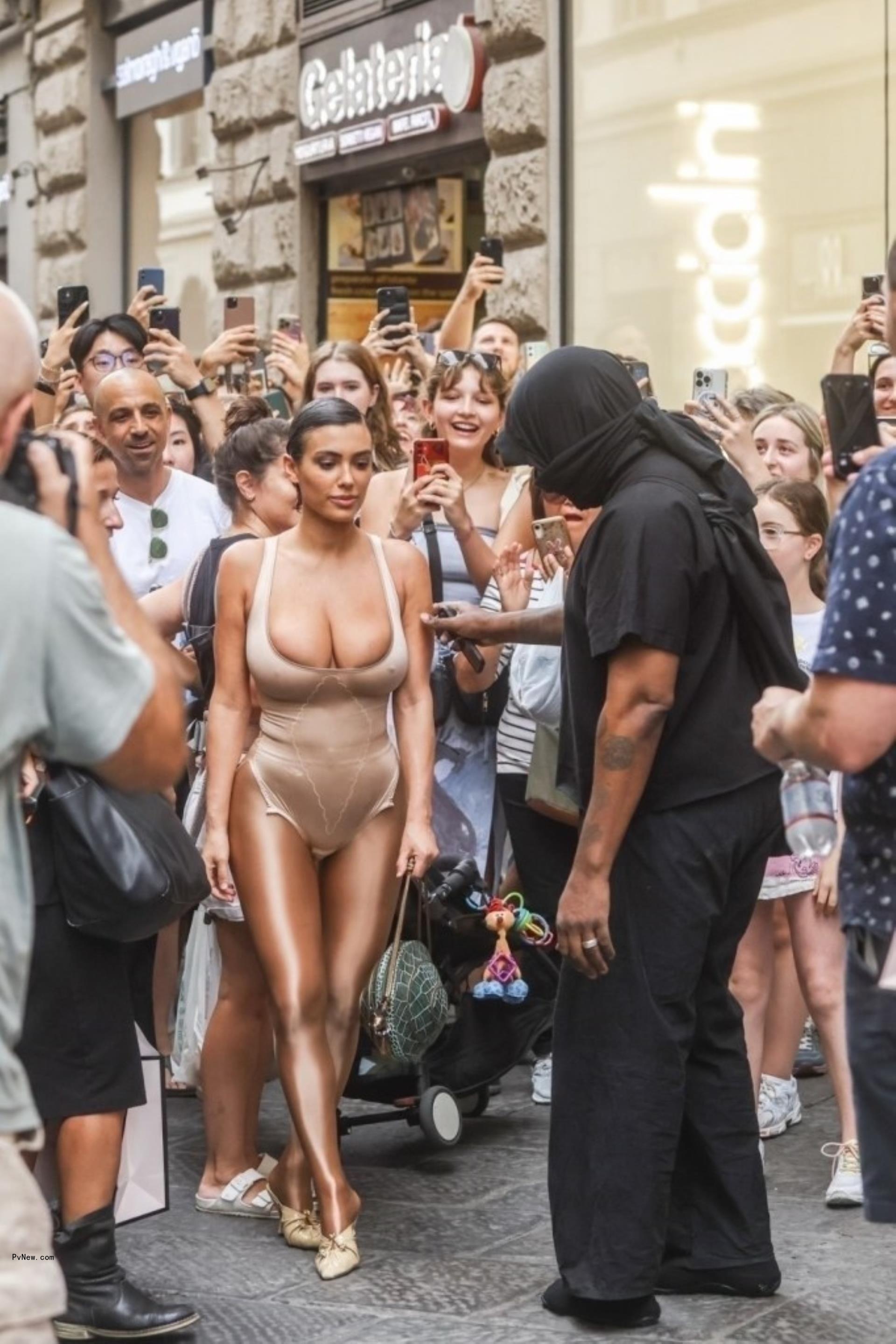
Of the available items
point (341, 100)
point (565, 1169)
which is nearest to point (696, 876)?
point (565, 1169)

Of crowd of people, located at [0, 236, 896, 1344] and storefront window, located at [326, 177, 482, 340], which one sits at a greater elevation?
storefront window, located at [326, 177, 482, 340]

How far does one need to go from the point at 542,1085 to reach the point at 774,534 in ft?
5.77

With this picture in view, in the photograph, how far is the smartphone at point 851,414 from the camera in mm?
4539

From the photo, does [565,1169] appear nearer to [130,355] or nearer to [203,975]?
[203,975]

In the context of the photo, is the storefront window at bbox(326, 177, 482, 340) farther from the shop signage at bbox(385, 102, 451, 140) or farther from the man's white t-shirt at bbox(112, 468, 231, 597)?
the man's white t-shirt at bbox(112, 468, 231, 597)

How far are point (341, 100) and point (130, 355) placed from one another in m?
6.23

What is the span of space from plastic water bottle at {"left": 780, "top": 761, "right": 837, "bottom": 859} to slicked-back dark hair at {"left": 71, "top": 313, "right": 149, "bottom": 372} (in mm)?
5332

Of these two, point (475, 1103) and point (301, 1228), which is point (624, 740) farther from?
point (475, 1103)

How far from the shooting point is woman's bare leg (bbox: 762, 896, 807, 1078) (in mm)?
6336

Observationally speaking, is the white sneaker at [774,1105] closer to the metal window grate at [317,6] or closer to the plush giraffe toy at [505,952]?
the plush giraffe toy at [505,952]

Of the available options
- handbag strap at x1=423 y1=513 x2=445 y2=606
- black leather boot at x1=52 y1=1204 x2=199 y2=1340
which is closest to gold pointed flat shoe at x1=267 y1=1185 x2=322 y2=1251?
black leather boot at x1=52 y1=1204 x2=199 y2=1340

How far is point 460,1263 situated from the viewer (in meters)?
5.26

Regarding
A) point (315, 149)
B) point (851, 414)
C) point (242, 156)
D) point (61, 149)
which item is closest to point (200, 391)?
point (851, 414)

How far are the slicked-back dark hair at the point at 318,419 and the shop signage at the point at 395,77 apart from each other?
7186 mm
